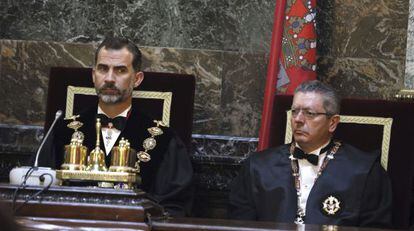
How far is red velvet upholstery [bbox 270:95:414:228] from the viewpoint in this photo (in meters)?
4.88

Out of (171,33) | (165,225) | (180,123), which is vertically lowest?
(165,225)

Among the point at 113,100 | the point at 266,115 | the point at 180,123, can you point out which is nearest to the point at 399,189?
the point at 266,115

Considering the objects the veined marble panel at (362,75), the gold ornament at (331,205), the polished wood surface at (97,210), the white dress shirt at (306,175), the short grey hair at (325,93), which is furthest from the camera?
the veined marble panel at (362,75)

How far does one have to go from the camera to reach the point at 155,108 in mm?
5191

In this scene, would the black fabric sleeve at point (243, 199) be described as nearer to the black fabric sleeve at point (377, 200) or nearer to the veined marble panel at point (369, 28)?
the black fabric sleeve at point (377, 200)

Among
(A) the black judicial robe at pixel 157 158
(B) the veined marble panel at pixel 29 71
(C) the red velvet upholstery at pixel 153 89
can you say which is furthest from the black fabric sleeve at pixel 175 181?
(B) the veined marble panel at pixel 29 71

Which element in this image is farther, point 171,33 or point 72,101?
point 171,33

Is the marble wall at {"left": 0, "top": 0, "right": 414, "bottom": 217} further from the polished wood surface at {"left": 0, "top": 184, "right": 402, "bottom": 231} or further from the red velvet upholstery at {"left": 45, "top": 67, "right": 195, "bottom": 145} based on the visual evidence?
the polished wood surface at {"left": 0, "top": 184, "right": 402, "bottom": 231}

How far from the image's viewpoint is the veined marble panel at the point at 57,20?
6.00 metres

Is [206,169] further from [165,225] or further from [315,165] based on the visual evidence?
[165,225]

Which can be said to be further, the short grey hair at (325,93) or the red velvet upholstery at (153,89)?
the red velvet upholstery at (153,89)

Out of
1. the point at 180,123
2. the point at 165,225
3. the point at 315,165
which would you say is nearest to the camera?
the point at 165,225

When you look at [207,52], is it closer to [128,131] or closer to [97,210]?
[128,131]

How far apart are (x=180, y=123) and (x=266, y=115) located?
0.52 m
